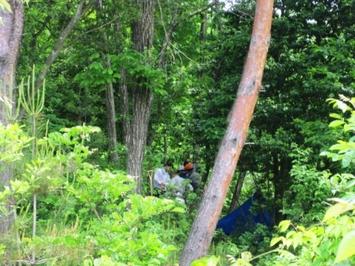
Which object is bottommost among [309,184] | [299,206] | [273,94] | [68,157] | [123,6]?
[299,206]

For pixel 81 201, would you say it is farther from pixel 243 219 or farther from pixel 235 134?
pixel 243 219

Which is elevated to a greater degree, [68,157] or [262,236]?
[68,157]

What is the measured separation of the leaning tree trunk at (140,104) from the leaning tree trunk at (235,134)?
1740mm

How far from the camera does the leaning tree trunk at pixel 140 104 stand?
7953mm

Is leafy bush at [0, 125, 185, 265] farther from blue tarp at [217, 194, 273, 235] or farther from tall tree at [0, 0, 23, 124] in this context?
blue tarp at [217, 194, 273, 235]

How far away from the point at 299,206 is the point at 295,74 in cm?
237

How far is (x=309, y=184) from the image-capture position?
6609 millimetres

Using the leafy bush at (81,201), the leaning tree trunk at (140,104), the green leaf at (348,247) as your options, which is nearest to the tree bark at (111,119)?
the leaning tree trunk at (140,104)

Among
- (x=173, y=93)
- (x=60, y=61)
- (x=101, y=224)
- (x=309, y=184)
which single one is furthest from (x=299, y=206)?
(x=60, y=61)

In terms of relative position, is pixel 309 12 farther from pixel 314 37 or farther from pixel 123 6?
pixel 123 6

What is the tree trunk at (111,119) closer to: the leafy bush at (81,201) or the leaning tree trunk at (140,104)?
the leaning tree trunk at (140,104)

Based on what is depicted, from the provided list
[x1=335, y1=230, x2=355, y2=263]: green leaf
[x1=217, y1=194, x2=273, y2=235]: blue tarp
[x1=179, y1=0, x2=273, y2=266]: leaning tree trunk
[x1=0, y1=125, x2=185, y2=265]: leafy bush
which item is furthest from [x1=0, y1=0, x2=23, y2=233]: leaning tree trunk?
[x1=217, y1=194, x2=273, y2=235]: blue tarp

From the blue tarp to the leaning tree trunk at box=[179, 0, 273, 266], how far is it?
7.55 feet

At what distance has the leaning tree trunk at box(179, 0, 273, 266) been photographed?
257 inches
